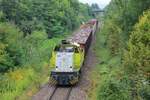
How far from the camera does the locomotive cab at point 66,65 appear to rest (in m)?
31.7

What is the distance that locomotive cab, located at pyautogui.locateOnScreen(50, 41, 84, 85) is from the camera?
31734 millimetres

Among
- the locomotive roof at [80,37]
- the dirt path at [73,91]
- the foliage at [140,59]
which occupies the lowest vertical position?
the dirt path at [73,91]

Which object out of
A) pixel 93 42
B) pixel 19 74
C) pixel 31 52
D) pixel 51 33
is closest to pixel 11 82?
pixel 19 74

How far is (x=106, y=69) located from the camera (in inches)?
1442

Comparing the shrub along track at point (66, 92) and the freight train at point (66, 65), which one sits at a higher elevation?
the freight train at point (66, 65)

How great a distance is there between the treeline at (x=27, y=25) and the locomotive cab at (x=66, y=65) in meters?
4.87

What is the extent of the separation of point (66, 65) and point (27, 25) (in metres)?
29.5

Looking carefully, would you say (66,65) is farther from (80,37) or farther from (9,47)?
(80,37)

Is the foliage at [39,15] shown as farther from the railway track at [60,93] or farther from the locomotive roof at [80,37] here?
the railway track at [60,93]

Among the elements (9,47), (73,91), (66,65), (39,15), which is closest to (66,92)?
(73,91)

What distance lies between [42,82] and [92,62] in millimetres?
10850

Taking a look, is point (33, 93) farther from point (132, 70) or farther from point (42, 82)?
point (132, 70)

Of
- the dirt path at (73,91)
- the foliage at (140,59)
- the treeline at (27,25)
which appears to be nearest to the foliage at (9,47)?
the treeline at (27,25)

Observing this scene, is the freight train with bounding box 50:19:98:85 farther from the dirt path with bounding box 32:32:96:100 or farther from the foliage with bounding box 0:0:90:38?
the foliage with bounding box 0:0:90:38
